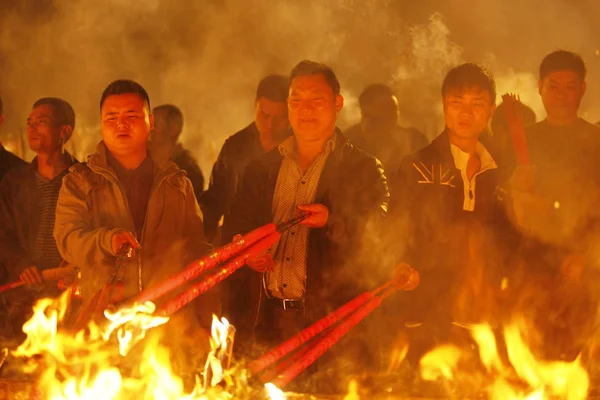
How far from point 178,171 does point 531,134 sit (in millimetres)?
2430

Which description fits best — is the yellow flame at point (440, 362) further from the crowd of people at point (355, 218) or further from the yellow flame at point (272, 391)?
A: the yellow flame at point (272, 391)

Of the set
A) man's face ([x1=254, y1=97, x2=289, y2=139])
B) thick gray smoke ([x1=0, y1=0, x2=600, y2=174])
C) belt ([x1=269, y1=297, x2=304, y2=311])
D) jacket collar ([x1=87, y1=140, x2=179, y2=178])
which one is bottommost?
belt ([x1=269, y1=297, x2=304, y2=311])

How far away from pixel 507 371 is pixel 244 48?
416 cm

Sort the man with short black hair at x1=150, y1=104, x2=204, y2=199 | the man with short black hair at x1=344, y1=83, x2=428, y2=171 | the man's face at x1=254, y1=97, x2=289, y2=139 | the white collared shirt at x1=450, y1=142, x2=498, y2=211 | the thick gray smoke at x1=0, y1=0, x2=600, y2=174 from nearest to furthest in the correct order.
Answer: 1. the white collared shirt at x1=450, y1=142, x2=498, y2=211
2. the man's face at x1=254, y1=97, x2=289, y2=139
3. the man with short black hair at x1=344, y1=83, x2=428, y2=171
4. the man with short black hair at x1=150, y1=104, x2=204, y2=199
5. the thick gray smoke at x1=0, y1=0, x2=600, y2=174

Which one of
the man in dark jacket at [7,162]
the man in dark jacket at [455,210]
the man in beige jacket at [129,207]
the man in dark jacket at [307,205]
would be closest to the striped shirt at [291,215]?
the man in dark jacket at [307,205]

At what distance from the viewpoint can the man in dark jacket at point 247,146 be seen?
4.98 meters

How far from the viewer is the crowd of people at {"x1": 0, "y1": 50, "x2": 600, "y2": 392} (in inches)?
151

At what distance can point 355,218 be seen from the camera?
3936 millimetres

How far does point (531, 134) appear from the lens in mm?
4730

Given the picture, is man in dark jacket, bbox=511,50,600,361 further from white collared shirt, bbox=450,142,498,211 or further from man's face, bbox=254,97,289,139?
man's face, bbox=254,97,289,139

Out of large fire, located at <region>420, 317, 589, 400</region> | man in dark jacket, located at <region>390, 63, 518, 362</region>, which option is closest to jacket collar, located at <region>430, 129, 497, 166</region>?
man in dark jacket, located at <region>390, 63, 518, 362</region>

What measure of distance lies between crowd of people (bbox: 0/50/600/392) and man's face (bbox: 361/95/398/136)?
847mm

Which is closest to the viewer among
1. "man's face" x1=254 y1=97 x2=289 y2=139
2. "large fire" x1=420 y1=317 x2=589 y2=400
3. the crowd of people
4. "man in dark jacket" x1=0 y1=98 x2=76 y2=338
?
"large fire" x1=420 y1=317 x2=589 y2=400

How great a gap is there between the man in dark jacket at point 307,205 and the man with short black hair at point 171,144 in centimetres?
Answer: 180
